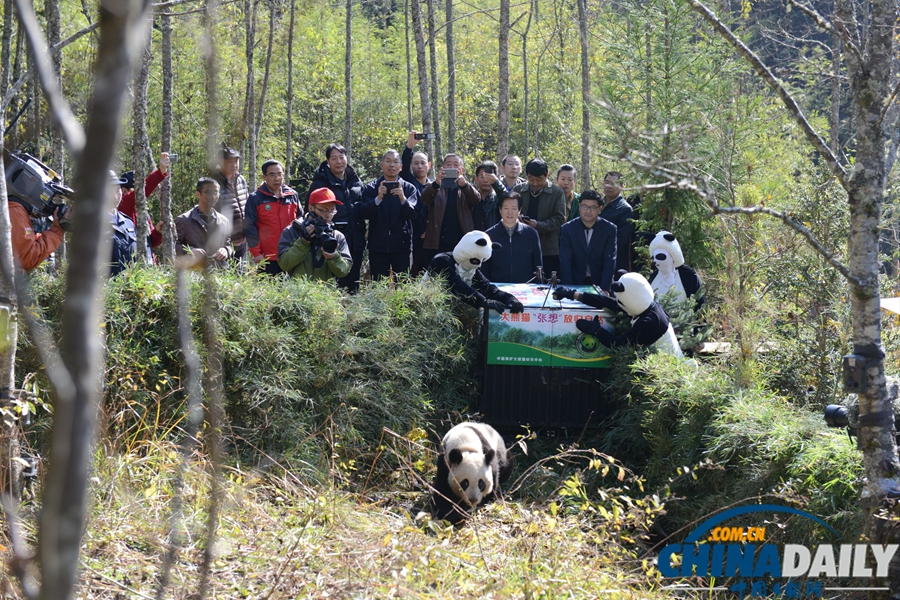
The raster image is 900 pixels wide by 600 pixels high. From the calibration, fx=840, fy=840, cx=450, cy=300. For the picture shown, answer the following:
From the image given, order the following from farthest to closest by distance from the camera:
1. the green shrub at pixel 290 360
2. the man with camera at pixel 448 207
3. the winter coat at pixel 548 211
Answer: the winter coat at pixel 548 211, the man with camera at pixel 448 207, the green shrub at pixel 290 360

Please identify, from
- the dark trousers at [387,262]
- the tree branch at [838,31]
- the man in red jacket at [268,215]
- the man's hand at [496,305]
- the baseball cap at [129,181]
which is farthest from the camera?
the dark trousers at [387,262]

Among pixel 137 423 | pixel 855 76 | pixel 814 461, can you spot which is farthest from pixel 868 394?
pixel 137 423

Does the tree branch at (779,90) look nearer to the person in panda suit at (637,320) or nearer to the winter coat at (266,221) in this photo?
the person in panda suit at (637,320)

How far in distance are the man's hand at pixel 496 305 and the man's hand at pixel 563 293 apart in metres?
0.50

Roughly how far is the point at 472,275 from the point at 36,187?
4.02m

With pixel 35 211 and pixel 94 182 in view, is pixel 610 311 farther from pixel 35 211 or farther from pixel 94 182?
pixel 94 182

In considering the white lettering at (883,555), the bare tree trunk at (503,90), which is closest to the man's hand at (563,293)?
the white lettering at (883,555)

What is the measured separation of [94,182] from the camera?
0.88 meters

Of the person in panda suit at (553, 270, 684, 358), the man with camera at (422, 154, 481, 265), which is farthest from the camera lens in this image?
the man with camera at (422, 154, 481, 265)

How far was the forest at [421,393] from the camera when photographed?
229 cm

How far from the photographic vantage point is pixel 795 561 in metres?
4.89

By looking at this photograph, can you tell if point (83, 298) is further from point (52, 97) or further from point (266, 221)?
point (266, 221)

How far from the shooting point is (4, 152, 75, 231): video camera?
510 centimetres

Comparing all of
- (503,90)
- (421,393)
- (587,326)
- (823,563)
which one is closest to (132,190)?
(421,393)
